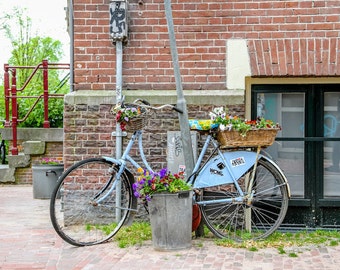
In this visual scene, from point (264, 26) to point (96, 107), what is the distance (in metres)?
2.02

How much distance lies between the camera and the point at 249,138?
5887mm

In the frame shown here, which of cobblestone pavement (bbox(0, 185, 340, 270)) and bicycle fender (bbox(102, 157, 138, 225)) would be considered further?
bicycle fender (bbox(102, 157, 138, 225))

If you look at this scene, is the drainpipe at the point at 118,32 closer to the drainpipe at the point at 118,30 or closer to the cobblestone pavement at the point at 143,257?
the drainpipe at the point at 118,30

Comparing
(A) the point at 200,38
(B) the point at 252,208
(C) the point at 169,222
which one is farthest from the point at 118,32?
(B) the point at 252,208

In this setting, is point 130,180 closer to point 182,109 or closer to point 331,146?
point 182,109

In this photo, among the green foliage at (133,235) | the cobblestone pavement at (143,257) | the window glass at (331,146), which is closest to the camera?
the cobblestone pavement at (143,257)

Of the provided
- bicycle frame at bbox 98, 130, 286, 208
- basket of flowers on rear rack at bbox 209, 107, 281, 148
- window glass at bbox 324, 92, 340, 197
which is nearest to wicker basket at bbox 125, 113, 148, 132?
bicycle frame at bbox 98, 130, 286, 208

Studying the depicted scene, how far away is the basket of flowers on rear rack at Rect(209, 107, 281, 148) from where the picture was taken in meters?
5.83

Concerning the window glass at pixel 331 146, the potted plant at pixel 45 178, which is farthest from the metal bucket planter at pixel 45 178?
the window glass at pixel 331 146

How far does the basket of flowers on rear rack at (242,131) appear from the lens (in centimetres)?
583

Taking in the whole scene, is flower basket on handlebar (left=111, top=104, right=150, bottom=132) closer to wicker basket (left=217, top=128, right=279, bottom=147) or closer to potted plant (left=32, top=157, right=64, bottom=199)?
wicker basket (left=217, top=128, right=279, bottom=147)

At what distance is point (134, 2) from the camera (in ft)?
22.1

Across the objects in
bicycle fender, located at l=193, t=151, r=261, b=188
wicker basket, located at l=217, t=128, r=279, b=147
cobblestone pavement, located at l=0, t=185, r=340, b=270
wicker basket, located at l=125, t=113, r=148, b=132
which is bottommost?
cobblestone pavement, located at l=0, t=185, r=340, b=270

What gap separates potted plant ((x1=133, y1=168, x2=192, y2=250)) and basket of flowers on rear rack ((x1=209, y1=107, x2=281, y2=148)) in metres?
0.65
